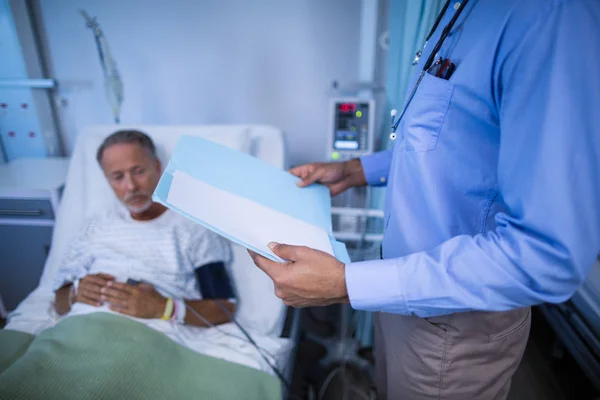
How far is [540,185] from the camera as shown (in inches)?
18.3

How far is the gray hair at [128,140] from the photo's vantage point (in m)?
1.31

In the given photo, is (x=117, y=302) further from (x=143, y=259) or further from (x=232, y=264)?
(x=232, y=264)

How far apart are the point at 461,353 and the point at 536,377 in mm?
1188

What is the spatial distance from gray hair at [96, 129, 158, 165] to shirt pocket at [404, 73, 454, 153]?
1061mm

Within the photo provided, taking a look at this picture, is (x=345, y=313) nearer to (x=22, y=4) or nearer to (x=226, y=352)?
(x=226, y=352)

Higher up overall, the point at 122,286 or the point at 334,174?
the point at 334,174

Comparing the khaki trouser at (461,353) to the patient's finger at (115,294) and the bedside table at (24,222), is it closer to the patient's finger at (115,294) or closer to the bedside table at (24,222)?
the patient's finger at (115,294)

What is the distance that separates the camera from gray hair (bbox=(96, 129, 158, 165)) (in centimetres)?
131

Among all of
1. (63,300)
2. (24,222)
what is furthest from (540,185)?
(24,222)

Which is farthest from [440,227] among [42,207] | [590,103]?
[42,207]

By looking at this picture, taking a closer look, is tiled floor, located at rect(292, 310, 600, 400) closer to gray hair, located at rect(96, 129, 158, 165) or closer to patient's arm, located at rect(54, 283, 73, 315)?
patient's arm, located at rect(54, 283, 73, 315)

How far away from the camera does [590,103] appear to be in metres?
0.44

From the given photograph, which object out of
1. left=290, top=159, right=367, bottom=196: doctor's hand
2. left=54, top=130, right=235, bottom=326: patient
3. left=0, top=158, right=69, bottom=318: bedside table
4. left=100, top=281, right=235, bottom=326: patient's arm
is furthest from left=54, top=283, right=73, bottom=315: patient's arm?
left=290, top=159, right=367, bottom=196: doctor's hand

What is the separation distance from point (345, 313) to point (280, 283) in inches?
40.3
